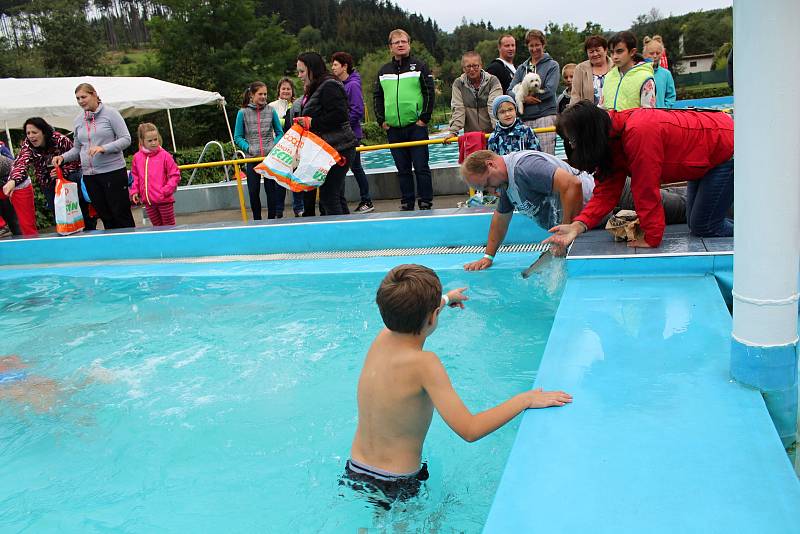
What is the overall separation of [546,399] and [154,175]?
20.8 feet

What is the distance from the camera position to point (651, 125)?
3805 mm

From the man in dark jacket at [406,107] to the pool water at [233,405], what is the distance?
2.30m

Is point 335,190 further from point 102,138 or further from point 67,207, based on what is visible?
point 67,207

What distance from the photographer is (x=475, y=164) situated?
4.42m

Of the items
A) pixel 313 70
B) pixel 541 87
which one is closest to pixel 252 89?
pixel 313 70

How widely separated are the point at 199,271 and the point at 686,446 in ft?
18.2

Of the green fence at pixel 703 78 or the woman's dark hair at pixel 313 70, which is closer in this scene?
the woman's dark hair at pixel 313 70

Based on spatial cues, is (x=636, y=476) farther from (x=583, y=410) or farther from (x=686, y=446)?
(x=583, y=410)

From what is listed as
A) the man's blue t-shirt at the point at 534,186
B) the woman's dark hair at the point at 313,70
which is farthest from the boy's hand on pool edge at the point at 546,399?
the woman's dark hair at the point at 313,70

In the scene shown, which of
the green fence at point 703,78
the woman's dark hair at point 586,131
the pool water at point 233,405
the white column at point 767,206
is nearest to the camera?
the white column at point 767,206

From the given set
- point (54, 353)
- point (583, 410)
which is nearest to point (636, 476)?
point (583, 410)

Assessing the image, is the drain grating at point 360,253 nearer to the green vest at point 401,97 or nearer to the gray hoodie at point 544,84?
the green vest at point 401,97

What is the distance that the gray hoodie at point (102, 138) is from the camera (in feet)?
24.6

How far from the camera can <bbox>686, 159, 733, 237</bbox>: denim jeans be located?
4070 mm
